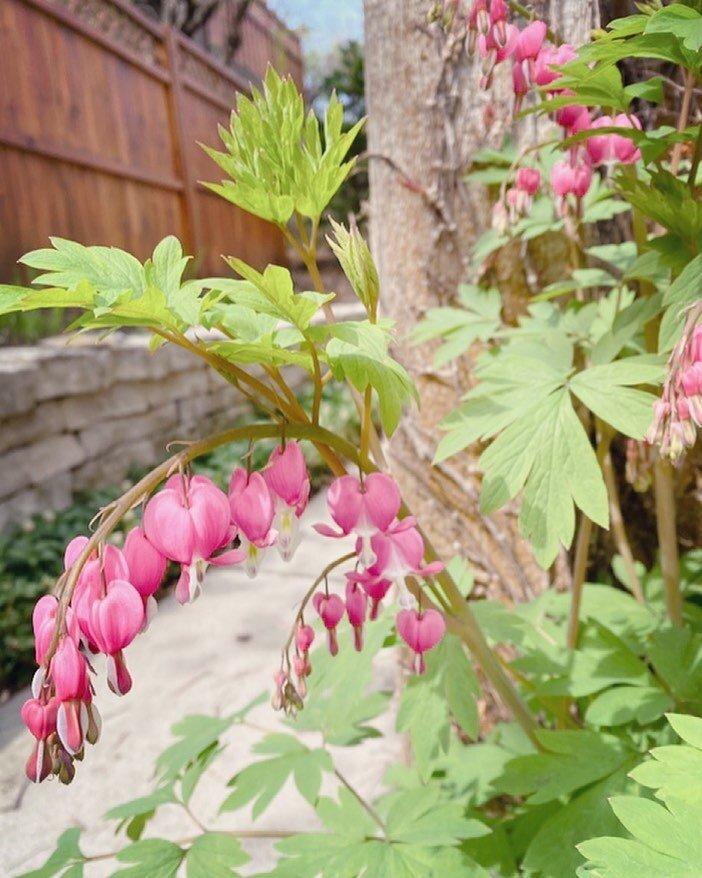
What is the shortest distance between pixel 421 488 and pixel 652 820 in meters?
1.14

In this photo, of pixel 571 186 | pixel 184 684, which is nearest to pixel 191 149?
pixel 184 684

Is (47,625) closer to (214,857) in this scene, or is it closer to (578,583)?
(214,857)

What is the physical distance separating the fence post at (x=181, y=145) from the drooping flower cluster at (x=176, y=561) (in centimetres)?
649

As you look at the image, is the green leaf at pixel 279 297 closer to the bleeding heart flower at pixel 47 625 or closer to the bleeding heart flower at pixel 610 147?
the bleeding heart flower at pixel 47 625

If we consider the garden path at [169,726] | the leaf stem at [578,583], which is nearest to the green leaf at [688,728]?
the leaf stem at [578,583]

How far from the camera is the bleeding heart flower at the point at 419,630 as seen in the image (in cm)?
71

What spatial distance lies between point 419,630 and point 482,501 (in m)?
0.18

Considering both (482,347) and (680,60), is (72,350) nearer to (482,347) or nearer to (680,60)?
(482,347)

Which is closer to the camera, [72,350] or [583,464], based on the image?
[583,464]

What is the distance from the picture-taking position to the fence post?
6.64 metres

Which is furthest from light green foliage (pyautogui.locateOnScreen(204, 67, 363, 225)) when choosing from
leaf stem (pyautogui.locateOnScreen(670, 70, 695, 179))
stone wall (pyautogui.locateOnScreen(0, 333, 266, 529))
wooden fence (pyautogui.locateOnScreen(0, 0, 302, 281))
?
wooden fence (pyautogui.locateOnScreen(0, 0, 302, 281))

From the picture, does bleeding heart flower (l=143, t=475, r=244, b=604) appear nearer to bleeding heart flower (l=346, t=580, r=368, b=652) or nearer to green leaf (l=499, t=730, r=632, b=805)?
bleeding heart flower (l=346, t=580, r=368, b=652)

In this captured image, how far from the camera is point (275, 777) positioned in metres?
1.16

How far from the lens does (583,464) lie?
833 millimetres
